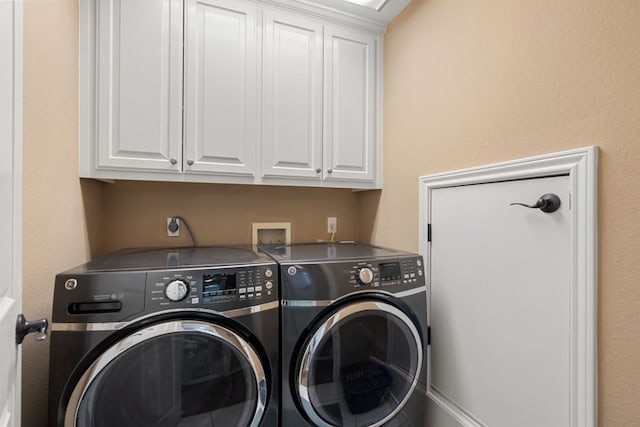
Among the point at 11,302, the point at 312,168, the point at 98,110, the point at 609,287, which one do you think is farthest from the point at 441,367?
the point at 98,110

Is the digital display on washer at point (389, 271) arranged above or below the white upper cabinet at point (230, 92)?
below

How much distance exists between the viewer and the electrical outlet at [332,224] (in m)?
2.04

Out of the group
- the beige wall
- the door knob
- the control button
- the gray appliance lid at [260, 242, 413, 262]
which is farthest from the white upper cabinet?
the door knob

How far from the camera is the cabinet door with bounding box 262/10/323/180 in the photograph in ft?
5.07

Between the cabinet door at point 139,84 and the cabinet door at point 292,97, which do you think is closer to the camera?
the cabinet door at point 139,84

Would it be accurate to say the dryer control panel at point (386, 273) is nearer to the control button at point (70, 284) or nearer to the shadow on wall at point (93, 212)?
the control button at point (70, 284)

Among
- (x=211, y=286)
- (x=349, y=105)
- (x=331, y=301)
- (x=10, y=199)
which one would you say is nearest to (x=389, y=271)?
(x=331, y=301)

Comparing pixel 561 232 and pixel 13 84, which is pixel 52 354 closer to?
pixel 13 84

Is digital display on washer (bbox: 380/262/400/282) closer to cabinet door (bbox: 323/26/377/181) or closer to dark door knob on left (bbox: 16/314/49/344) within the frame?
cabinet door (bbox: 323/26/377/181)

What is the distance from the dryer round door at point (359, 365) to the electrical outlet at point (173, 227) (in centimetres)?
107

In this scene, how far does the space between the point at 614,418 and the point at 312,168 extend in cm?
147

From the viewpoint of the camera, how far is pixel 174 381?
91 centimetres

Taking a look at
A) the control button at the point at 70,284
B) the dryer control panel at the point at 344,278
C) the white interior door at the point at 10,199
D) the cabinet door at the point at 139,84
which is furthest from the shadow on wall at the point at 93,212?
the dryer control panel at the point at 344,278

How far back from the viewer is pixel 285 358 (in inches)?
40.5
